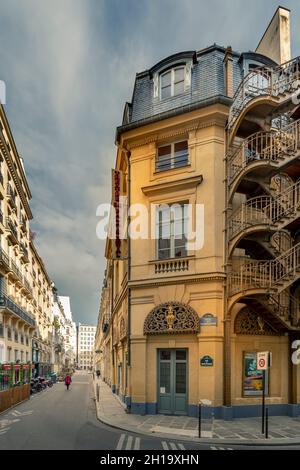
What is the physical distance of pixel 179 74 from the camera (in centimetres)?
1859

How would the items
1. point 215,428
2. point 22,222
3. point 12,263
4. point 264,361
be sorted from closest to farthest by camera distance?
1. point 264,361
2. point 215,428
3. point 12,263
4. point 22,222

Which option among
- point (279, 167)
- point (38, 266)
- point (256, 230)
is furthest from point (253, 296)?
point (38, 266)

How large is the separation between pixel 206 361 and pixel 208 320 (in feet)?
5.12

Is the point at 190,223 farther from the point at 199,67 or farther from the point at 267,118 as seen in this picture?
the point at 199,67

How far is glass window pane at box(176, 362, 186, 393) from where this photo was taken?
1619 centimetres

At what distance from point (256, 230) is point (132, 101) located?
9705mm

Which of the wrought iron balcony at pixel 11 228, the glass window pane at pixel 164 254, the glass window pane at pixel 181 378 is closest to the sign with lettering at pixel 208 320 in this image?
the glass window pane at pixel 181 378

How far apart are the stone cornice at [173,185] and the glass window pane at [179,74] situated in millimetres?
5012

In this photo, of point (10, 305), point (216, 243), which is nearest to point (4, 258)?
point (10, 305)

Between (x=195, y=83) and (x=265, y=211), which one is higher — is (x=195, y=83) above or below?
above

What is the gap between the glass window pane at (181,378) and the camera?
53.1 ft

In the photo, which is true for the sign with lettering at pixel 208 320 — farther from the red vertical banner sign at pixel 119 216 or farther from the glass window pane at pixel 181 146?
the glass window pane at pixel 181 146

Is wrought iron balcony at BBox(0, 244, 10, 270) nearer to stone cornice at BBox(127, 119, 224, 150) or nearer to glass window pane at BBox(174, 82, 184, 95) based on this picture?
stone cornice at BBox(127, 119, 224, 150)

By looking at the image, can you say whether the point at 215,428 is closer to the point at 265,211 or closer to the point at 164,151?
the point at 265,211
